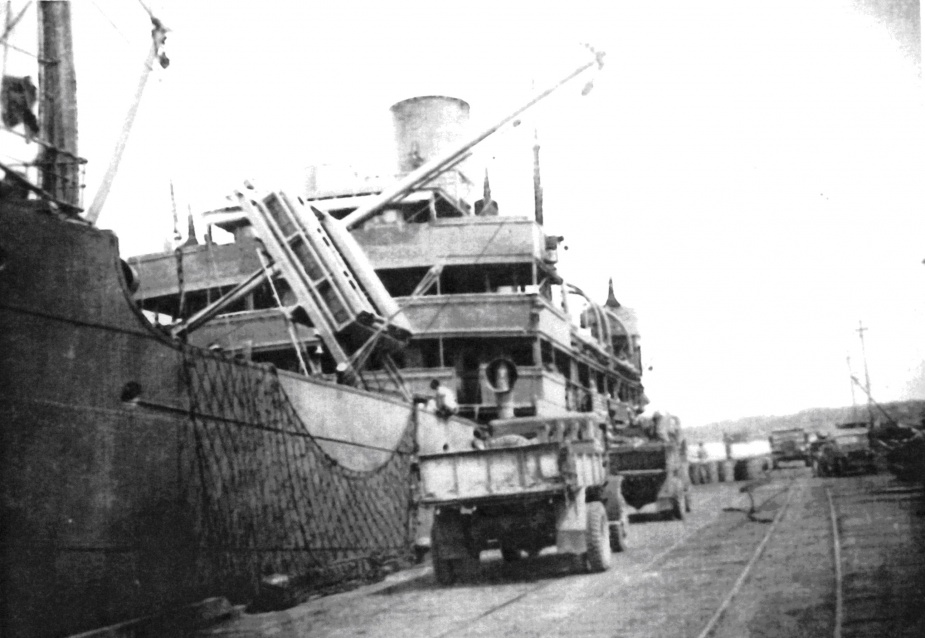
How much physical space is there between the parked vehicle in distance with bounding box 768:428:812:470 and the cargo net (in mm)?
39329

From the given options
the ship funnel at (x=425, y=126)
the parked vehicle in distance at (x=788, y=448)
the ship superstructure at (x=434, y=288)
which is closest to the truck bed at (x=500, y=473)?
the ship superstructure at (x=434, y=288)

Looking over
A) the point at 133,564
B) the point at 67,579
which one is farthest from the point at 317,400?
the point at 67,579

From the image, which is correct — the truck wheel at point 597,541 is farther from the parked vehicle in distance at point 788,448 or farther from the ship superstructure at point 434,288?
the parked vehicle in distance at point 788,448

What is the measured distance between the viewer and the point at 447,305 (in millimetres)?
25797

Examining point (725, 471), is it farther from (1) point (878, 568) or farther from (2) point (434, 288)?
(1) point (878, 568)

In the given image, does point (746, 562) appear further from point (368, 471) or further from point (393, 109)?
point (393, 109)

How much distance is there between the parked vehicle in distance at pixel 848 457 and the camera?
33.8m

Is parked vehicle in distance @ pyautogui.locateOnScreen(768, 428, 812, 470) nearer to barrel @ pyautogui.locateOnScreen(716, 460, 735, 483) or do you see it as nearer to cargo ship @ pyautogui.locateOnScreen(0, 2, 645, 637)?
barrel @ pyautogui.locateOnScreen(716, 460, 735, 483)

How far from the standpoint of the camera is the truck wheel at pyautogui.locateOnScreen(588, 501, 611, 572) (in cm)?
1103

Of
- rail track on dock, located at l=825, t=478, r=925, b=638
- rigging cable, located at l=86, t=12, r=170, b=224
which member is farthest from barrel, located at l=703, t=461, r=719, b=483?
rigging cable, located at l=86, t=12, r=170, b=224

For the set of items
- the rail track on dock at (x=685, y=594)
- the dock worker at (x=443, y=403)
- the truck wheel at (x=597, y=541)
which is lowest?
the rail track on dock at (x=685, y=594)

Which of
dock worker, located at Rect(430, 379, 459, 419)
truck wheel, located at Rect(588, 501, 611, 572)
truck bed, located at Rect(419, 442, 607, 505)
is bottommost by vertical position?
truck wheel, located at Rect(588, 501, 611, 572)

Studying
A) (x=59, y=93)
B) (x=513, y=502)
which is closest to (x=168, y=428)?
(x=59, y=93)

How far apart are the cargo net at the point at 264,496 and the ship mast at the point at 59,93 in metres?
2.15
